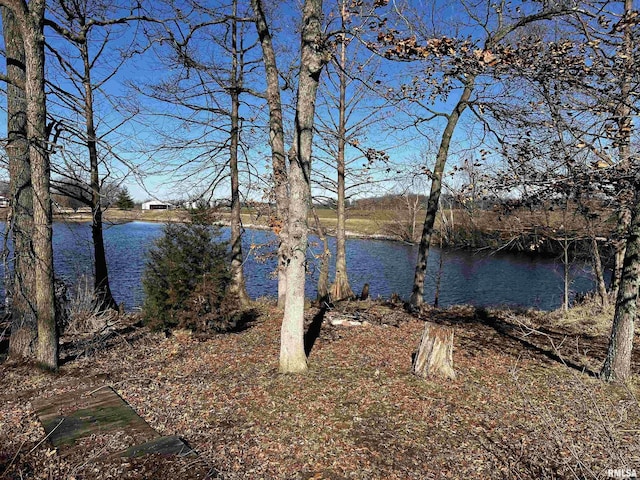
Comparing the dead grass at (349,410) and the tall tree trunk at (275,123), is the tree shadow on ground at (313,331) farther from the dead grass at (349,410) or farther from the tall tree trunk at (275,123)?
the tall tree trunk at (275,123)

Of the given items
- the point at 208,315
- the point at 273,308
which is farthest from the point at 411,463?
the point at 273,308

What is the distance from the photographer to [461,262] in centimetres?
2442

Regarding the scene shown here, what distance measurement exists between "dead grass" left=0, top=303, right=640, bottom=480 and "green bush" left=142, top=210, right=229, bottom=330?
53cm

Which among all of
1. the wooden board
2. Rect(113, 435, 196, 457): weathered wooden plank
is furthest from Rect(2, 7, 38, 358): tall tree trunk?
Rect(113, 435, 196, 457): weathered wooden plank

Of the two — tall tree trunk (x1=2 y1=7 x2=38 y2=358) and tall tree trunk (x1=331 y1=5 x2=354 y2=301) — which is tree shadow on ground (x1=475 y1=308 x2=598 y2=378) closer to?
tall tree trunk (x1=331 y1=5 x2=354 y2=301)

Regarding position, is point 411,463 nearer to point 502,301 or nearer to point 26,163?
point 26,163

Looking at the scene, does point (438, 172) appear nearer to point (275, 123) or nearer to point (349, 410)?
point (275, 123)

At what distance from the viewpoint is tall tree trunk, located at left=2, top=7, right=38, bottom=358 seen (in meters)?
6.03

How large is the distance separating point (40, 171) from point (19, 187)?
28.3 inches

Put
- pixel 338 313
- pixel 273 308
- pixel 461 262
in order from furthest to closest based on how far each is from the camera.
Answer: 1. pixel 461 262
2. pixel 273 308
3. pixel 338 313

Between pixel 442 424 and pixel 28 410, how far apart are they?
15.6 feet

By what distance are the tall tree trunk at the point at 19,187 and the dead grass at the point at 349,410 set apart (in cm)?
61

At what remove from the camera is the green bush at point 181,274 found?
7.61m

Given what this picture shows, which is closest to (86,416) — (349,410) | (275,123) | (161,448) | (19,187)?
(161,448)
